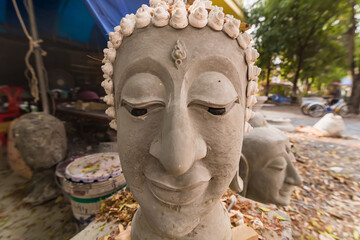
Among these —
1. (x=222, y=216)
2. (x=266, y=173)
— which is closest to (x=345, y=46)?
(x=266, y=173)

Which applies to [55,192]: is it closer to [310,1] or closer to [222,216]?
[222,216]

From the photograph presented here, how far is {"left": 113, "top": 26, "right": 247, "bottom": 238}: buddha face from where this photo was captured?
3.19 feet

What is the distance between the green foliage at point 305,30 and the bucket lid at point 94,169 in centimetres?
648

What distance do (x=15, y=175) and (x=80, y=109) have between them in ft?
6.95

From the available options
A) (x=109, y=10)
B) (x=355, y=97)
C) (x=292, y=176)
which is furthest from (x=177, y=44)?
(x=355, y=97)

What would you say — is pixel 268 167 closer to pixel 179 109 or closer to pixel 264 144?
pixel 264 144

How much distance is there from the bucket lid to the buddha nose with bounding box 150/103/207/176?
1.84 meters

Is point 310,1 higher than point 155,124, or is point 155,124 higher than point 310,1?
point 310,1

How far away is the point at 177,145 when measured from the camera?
89 cm

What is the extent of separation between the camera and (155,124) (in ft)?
3.38

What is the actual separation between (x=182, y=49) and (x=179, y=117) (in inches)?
14.5

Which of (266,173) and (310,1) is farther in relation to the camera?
(310,1)

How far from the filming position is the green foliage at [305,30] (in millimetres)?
8570

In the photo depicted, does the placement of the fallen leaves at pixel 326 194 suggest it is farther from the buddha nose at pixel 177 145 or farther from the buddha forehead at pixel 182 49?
the buddha forehead at pixel 182 49
